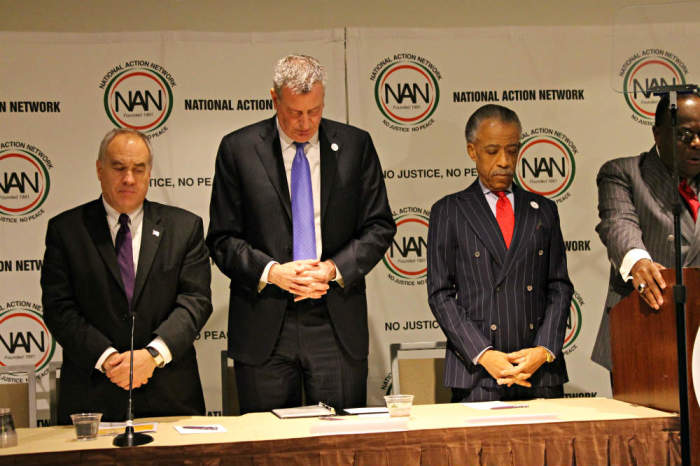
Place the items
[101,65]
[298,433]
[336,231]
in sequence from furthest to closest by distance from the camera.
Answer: [101,65], [336,231], [298,433]

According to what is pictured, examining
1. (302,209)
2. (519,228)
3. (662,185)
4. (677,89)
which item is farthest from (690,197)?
(302,209)

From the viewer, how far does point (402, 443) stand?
2453 mm

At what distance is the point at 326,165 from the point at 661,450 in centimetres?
165

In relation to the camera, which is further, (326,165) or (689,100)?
(326,165)

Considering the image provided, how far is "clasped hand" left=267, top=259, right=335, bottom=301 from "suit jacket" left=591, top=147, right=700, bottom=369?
111 centimetres

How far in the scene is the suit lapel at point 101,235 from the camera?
320 centimetres

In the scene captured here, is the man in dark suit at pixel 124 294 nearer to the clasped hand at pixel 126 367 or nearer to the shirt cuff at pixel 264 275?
the clasped hand at pixel 126 367

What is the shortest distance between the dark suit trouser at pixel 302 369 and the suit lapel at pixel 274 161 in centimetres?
43

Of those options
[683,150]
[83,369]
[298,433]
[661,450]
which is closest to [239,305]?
[83,369]

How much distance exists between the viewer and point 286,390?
317 centimetres

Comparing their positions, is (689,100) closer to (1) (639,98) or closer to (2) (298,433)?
(1) (639,98)

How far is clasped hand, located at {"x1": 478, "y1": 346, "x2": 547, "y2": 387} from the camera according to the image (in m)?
3.17

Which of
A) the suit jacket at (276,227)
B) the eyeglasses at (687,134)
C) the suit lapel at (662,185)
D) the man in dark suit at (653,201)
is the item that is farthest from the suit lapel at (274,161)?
the eyeglasses at (687,134)

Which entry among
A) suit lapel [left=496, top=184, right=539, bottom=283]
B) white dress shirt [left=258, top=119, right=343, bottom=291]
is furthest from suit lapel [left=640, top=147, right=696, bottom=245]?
white dress shirt [left=258, top=119, right=343, bottom=291]
